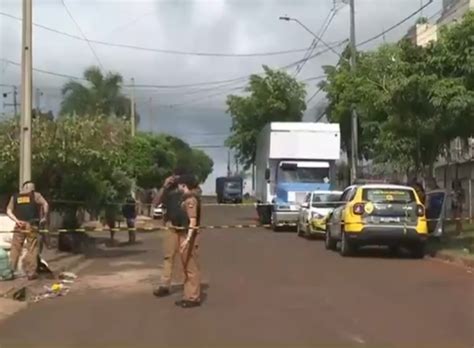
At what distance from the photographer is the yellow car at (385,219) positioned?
20578mm

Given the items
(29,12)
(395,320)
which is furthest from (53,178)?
(395,320)

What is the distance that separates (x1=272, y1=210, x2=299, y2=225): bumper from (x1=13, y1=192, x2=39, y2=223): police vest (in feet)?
61.6

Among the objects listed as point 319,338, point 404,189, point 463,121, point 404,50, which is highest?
point 404,50

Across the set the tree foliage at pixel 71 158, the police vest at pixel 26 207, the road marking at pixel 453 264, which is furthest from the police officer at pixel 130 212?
the police vest at pixel 26 207

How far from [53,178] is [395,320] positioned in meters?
13.3

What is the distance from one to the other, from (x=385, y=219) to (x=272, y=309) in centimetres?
901

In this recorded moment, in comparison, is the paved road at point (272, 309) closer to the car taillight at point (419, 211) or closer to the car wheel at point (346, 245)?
the car wheel at point (346, 245)

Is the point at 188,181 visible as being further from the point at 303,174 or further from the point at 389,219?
the point at 303,174

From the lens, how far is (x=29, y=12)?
18.6m

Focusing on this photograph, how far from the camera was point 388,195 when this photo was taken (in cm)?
2095

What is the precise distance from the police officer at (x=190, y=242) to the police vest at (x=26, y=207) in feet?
13.5

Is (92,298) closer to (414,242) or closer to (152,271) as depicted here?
(152,271)

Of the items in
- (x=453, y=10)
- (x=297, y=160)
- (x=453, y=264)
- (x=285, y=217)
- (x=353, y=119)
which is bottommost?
(x=453, y=264)

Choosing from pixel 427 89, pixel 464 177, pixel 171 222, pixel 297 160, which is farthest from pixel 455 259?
pixel 464 177
